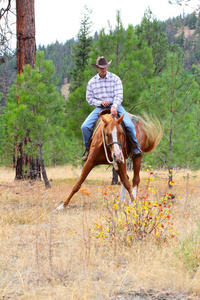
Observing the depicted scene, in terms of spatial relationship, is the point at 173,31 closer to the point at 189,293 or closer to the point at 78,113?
the point at 78,113

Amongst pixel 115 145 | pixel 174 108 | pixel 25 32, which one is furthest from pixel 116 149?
pixel 25 32

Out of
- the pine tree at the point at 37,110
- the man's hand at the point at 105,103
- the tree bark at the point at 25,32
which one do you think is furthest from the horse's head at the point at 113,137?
the tree bark at the point at 25,32

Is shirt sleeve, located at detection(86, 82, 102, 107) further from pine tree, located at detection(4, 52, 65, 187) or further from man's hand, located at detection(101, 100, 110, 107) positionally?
pine tree, located at detection(4, 52, 65, 187)

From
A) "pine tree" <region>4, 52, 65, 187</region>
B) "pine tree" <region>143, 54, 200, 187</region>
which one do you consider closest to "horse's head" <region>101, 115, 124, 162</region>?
"pine tree" <region>4, 52, 65, 187</region>

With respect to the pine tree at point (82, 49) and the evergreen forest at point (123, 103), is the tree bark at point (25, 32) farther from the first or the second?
the pine tree at point (82, 49)

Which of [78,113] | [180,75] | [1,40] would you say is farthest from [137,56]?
[1,40]

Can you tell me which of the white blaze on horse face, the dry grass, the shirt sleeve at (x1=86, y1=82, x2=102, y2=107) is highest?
the shirt sleeve at (x1=86, y1=82, x2=102, y2=107)

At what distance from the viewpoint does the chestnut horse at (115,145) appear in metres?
A: 5.33

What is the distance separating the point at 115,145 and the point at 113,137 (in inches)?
5.7

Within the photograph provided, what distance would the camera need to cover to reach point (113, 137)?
5273 millimetres

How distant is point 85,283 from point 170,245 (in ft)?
4.35

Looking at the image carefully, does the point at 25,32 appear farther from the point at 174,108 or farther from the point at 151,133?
the point at 151,133

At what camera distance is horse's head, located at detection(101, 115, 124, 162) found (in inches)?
205

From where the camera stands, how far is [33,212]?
5660mm
